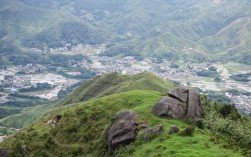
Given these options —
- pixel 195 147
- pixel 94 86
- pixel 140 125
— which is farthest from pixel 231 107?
pixel 94 86

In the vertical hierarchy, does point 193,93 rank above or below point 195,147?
above

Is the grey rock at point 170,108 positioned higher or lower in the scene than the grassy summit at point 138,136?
higher

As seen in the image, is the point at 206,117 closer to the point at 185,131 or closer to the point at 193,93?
the point at 193,93

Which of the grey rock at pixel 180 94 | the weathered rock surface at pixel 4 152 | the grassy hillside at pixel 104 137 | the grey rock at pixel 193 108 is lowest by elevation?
the weathered rock surface at pixel 4 152

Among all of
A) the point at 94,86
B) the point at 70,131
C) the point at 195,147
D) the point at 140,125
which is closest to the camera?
the point at 195,147

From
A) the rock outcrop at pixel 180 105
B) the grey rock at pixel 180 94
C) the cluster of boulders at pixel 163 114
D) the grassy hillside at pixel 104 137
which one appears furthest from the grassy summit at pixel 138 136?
the grey rock at pixel 180 94

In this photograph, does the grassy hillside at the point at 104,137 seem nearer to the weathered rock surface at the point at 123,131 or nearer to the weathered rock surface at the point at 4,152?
the weathered rock surface at the point at 123,131

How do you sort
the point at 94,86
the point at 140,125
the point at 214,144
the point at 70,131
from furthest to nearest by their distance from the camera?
1. the point at 94,86
2. the point at 70,131
3. the point at 140,125
4. the point at 214,144
